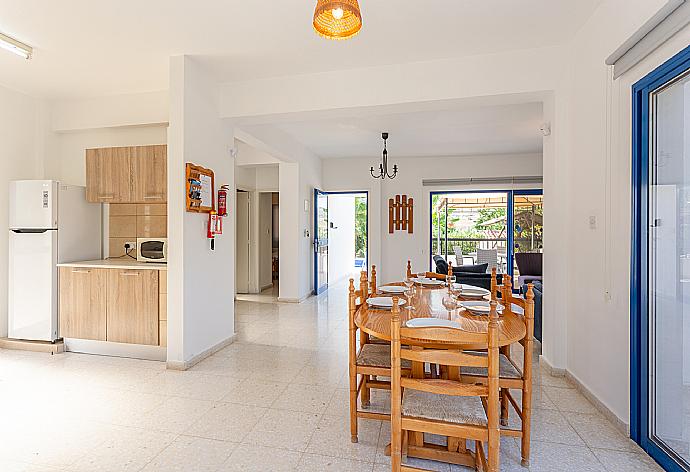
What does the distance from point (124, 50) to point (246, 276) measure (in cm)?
479

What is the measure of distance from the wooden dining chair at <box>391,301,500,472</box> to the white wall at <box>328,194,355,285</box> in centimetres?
715

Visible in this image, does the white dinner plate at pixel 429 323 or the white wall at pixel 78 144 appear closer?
the white dinner plate at pixel 429 323

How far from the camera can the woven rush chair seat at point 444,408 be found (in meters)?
1.74

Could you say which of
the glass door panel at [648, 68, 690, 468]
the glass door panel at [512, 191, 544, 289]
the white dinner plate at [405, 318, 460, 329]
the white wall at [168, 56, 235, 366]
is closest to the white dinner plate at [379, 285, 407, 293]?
the white dinner plate at [405, 318, 460, 329]

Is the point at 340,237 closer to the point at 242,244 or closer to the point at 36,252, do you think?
the point at 242,244

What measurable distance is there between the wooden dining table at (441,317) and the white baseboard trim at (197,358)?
1895 millimetres

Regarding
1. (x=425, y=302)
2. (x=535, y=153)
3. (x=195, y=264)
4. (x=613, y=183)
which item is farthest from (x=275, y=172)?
(x=613, y=183)

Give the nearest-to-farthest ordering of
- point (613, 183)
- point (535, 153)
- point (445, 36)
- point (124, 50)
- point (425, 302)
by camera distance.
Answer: point (613, 183), point (425, 302), point (445, 36), point (124, 50), point (535, 153)

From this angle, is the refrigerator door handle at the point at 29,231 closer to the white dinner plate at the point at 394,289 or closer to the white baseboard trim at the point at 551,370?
the white dinner plate at the point at 394,289

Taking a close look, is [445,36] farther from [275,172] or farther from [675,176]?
[275,172]

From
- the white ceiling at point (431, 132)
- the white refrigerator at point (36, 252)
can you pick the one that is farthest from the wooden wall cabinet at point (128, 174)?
the white ceiling at point (431, 132)

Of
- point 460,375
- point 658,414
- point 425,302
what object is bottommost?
point 658,414

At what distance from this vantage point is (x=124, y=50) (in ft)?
11.3

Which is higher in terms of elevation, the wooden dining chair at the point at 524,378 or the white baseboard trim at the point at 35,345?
the wooden dining chair at the point at 524,378
